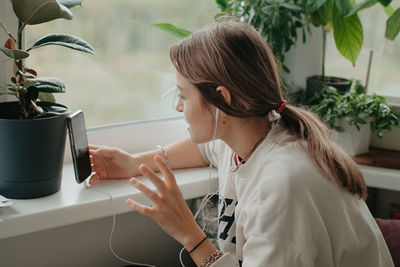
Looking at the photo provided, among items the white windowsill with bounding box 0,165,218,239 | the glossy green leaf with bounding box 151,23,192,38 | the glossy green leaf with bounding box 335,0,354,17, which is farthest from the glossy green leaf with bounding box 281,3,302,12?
the white windowsill with bounding box 0,165,218,239

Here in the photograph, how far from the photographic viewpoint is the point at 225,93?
946 mm

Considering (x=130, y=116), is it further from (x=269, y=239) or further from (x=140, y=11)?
(x=269, y=239)

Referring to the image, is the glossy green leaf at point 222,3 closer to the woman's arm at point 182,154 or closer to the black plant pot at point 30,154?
the woman's arm at point 182,154

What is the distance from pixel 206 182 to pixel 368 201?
77cm

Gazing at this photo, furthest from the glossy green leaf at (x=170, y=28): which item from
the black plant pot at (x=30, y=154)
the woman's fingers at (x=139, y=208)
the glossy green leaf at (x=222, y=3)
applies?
the woman's fingers at (x=139, y=208)

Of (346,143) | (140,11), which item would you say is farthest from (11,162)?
(346,143)

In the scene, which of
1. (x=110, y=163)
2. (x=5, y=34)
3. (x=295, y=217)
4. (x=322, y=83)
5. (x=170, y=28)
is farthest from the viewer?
(x=322, y=83)

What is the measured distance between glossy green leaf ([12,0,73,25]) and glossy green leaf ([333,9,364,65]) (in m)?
1.00

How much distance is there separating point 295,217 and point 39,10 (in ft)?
2.43

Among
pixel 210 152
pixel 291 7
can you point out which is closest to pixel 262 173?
pixel 210 152

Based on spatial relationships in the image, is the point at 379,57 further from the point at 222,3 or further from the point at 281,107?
the point at 281,107

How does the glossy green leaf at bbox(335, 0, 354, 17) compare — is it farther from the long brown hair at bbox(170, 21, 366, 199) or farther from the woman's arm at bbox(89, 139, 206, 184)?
the woman's arm at bbox(89, 139, 206, 184)

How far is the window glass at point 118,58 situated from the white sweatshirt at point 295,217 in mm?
618

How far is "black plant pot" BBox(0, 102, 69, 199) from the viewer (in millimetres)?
963
